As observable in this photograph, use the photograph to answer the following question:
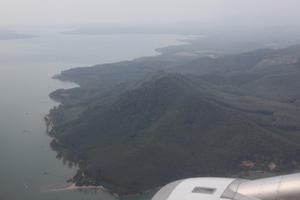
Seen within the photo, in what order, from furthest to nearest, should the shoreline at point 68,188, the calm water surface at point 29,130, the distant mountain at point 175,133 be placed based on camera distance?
the distant mountain at point 175,133 < the calm water surface at point 29,130 < the shoreline at point 68,188

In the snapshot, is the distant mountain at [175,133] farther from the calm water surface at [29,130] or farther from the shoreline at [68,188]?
the calm water surface at [29,130]

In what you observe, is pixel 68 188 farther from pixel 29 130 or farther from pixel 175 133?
pixel 29 130

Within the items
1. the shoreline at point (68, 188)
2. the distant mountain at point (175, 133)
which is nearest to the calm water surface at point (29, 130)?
the shoreline at point (68, 188)

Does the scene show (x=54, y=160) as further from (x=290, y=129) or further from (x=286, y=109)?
(x=286, y=109)

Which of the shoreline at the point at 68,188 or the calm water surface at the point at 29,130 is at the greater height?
the calm water surface at the point at 29,130

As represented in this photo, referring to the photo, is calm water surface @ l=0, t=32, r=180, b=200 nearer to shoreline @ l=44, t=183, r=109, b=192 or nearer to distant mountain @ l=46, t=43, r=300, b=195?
shoreline @ l=44, t=183, r=109, b=192

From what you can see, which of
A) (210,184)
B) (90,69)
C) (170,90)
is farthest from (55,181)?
(90,69)

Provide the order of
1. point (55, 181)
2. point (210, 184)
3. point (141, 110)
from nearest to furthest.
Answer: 1. point (210, 184)
2. point (55, 181)
3. point (141, 110)

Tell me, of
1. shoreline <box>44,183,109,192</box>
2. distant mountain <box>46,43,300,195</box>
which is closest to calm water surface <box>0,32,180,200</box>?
shoreline <box>44,183,109,192</box>
